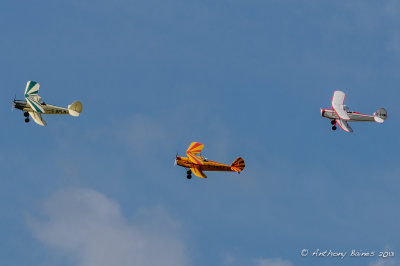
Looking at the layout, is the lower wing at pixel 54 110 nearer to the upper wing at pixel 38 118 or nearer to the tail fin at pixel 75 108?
the tail fin at pixel 75 108

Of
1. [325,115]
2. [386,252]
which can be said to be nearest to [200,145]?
[325,115]

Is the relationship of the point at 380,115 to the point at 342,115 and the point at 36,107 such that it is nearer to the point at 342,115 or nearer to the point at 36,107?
the point at 342,115

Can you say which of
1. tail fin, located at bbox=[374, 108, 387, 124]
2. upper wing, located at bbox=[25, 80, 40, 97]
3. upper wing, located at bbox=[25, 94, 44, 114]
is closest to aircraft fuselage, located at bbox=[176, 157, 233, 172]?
upper wing, located at bbox=[25, 94, 44, 114]

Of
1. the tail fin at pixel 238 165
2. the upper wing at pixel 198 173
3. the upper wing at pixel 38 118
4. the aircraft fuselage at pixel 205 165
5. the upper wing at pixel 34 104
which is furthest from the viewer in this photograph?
the upper wing at pixel 34 104

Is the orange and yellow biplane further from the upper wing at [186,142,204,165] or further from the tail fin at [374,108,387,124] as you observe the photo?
the tail fin at [374,108,387,124]

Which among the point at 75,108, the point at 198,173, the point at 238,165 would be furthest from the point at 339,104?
the point at 75,108

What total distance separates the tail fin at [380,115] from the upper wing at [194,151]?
3126cm

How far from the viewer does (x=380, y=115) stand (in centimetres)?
16288

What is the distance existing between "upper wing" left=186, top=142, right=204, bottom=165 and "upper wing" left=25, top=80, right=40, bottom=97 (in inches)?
1168

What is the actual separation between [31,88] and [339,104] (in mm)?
53333

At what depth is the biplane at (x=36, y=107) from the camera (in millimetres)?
160625

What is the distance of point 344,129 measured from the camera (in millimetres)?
160250

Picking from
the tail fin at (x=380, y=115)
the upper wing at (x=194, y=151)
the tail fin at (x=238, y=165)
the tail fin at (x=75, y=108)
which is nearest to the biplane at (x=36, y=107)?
the tail fin at (x=75, y=108)

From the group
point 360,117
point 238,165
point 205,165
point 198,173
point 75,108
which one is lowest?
point 198,173
